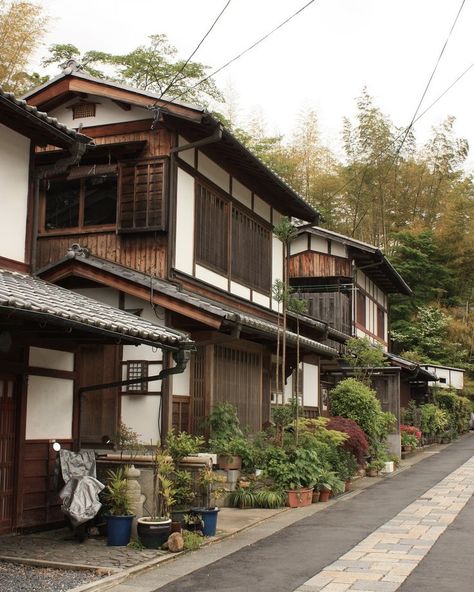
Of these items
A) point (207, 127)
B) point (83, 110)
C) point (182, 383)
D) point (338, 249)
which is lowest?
point (182, 383)

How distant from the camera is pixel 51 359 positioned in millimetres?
10391

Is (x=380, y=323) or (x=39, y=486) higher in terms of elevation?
(x=380, y=323)

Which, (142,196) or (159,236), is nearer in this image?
(159,236)

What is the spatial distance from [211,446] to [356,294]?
1459 cm

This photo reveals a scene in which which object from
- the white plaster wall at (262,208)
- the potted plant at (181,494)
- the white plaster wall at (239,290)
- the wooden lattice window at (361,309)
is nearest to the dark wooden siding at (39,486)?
the potted plant at (181,494)

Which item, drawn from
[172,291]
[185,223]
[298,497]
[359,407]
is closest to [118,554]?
[298,497]

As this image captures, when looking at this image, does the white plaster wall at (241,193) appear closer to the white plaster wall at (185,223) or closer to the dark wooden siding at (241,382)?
the white plaster wall at (185,223)

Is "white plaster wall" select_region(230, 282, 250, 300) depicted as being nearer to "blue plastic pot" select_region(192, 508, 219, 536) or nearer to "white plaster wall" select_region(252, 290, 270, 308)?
"white plaster wall" select_region(252, 290, 270, 308)

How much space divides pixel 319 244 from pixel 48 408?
17298mm

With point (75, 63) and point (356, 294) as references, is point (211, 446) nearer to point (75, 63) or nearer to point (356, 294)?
point (75, 63)

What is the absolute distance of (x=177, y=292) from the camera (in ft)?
40.9

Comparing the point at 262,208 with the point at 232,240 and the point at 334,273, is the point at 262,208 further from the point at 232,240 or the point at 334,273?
the point at 334,273

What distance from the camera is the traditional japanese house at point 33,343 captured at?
9.27 meters

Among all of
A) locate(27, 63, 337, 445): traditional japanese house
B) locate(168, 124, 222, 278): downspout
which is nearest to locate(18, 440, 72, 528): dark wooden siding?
locate(27, 63, 337, 445): traditional japanese house
